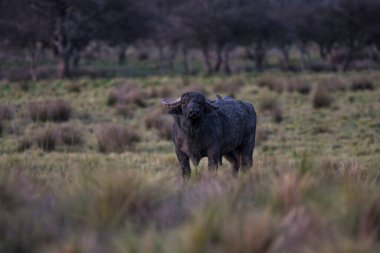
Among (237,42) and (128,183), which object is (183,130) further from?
(237,42)

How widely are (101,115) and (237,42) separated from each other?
27800 millimetres

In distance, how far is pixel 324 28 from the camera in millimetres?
45281

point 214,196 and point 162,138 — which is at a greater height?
point 214,196

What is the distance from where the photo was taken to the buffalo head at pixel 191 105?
27.6 feet

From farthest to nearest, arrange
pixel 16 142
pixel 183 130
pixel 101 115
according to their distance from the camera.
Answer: pixel 101 115, pixel 16 142, pixel 183 130

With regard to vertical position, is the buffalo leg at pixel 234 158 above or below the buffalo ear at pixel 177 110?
below

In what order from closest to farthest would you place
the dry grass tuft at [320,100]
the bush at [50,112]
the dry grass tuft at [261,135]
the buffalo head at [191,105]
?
the buffalo head at [191,105]
the dry grass tuft at [261,135]
the bush at [50,112]
the dry grass tuft at [320,100]

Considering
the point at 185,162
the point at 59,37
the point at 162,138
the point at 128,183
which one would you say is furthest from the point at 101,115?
the point at 59,37

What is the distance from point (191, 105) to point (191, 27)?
3734 cm

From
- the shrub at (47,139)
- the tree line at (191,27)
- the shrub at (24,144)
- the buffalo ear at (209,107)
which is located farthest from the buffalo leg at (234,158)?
the tree line at (191,27)

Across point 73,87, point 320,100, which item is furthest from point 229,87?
point 320,100

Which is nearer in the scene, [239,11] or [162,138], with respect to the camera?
[162,138]

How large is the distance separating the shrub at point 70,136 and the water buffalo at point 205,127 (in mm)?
5078

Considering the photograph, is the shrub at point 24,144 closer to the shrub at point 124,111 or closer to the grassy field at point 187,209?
the grassy field at point 187,209
